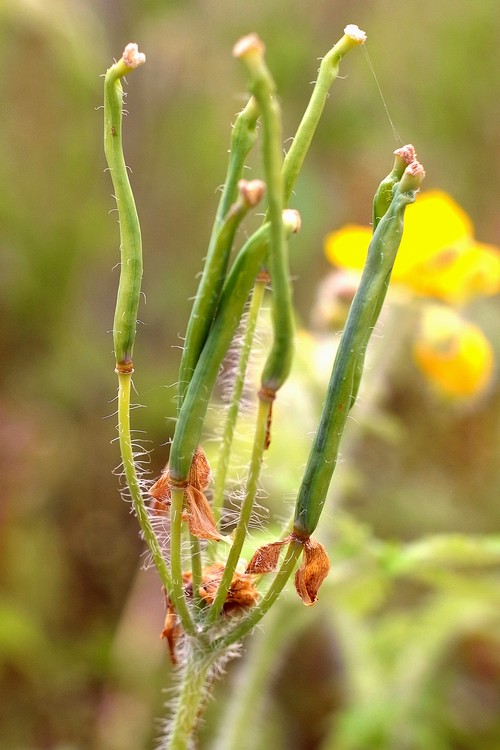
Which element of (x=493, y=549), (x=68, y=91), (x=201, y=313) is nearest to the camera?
(x=201, y=313)

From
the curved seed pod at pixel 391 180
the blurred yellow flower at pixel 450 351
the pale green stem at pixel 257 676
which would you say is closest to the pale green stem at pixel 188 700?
the curved seed pod at pixel 391 180

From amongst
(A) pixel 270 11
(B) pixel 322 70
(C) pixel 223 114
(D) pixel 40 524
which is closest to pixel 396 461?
(D) pixel 40 524

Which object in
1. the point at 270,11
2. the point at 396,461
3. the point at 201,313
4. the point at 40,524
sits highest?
the point at 270,11

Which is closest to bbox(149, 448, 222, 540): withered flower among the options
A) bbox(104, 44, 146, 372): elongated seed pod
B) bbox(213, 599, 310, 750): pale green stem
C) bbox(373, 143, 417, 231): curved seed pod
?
bbox(104, 44, 146, 372): elongated seed pod

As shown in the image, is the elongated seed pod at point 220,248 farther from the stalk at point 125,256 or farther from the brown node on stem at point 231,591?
the brown node on stem at point 231,591

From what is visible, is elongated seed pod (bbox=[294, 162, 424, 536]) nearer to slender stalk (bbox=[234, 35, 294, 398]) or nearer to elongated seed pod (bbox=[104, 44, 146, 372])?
slender stalk (bbox=[234, 35, 294, 398])

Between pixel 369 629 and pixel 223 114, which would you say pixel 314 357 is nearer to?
pixel 369 629
